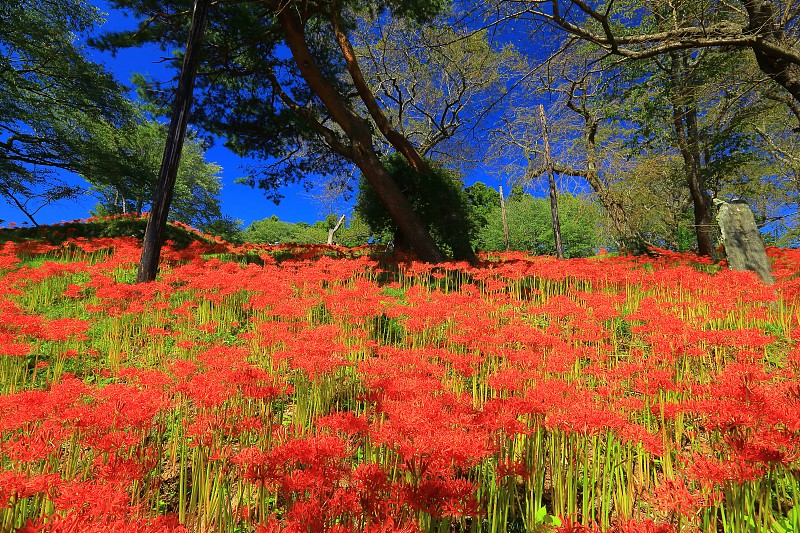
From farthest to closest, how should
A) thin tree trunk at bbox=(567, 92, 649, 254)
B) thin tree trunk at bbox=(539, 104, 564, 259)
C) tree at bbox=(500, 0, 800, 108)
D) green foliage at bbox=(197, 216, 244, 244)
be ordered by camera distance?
green foliage at bbox=(197, 216, 244, 244), thin tree trunk at bbox=(539, 104, 564, 259), thin tree trunk at bbox=(567, 92, 649, 254), tree at bbox=(500, 0, 800, 108)

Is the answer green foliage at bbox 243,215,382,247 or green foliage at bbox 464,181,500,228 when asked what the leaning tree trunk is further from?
green foliage at bbox 243,215,382,247

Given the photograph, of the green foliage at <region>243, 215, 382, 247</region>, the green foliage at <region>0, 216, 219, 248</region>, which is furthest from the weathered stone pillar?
the green foliage at <region>243, 215, 382, 247</region>

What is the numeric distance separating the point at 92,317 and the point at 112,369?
253 centimetres

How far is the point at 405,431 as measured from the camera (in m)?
2.02

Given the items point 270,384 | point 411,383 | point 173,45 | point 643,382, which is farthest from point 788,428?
point 173,45

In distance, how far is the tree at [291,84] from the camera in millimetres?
10055

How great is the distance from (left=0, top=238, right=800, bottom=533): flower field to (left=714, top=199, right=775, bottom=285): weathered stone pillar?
2610 millimetres

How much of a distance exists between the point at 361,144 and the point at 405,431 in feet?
30.9

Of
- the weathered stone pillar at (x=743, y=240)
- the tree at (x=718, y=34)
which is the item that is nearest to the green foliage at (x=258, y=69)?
the tree at (x=718, y=34)

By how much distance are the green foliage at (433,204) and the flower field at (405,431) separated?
19.9 feet

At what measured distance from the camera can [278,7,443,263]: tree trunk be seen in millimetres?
10062

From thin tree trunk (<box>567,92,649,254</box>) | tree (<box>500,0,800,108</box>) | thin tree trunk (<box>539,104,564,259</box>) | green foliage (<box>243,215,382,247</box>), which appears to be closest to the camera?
tree (<box>500,0,800,108</box>)

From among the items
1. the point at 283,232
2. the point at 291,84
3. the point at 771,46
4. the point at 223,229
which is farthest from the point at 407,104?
the point at 283,232

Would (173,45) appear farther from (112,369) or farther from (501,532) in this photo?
(501,532)
